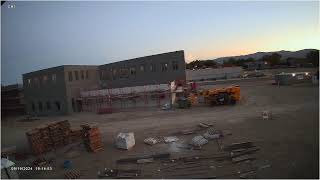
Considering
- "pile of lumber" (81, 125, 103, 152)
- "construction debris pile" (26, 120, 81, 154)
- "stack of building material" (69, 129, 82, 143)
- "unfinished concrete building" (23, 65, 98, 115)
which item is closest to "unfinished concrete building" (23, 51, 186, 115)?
"unfinished concrete building" (23, 65, 98, 115)

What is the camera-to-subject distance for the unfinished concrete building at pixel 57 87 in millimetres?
38812

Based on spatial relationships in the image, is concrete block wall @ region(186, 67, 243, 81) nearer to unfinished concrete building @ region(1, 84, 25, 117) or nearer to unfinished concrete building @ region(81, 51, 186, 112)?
unfinished concrete building @ region(81, 51, 186, 112)

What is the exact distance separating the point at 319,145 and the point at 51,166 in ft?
44.4

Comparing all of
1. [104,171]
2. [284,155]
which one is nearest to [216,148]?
[284,155]

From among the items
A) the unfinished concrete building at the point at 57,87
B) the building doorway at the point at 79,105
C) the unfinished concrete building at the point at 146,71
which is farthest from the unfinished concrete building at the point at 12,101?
the unfinished concrete building at the point at 146,71

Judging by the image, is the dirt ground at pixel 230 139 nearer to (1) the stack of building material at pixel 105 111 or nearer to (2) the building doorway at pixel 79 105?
(1) the stack of building material at pixel 105 111

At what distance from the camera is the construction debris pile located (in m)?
18.6

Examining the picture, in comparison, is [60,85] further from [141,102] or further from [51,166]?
[51,166]

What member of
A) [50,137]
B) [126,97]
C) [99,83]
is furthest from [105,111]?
[50,137]

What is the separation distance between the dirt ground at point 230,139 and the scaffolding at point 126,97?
19.0ft

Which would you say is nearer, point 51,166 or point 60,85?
Answer: point 51,166

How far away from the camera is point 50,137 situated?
19484mm

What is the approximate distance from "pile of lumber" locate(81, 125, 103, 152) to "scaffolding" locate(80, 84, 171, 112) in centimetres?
1713

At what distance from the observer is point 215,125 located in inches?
835
